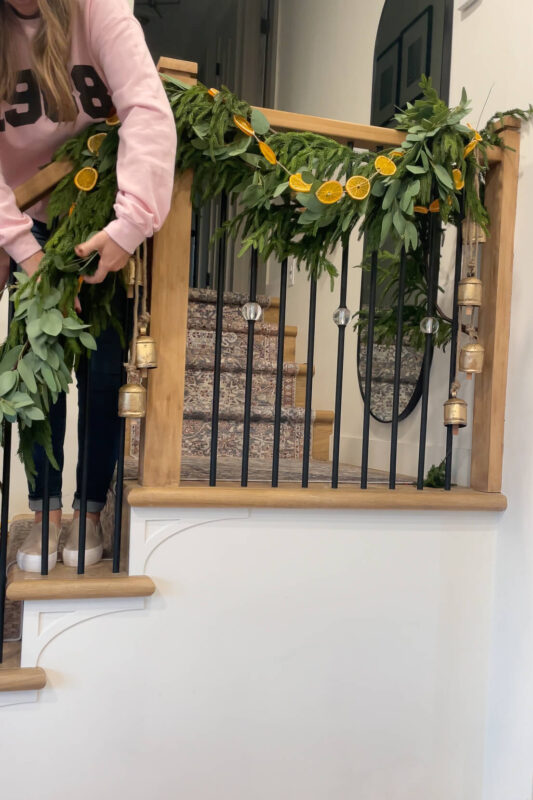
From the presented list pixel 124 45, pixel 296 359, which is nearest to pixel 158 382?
pixel 124 45

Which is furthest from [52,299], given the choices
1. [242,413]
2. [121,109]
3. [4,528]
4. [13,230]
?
[242,413]

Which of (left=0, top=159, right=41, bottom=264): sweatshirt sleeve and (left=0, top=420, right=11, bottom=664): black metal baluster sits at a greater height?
(left=0, top=159, right=41, bottom=264): sweatshirt sleeve

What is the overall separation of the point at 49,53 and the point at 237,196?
42 centimetres

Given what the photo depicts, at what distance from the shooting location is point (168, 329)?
56.2 inches

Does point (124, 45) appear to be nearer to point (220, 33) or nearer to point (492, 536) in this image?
point (492, 536)

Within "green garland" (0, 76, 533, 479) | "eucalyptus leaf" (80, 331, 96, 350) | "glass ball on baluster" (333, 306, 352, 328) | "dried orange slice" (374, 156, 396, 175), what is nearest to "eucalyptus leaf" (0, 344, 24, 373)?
"green garland" (0, 76, 533, 479)

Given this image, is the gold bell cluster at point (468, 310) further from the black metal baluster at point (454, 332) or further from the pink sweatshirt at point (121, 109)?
the pink sweatshirt at point (121, 109)

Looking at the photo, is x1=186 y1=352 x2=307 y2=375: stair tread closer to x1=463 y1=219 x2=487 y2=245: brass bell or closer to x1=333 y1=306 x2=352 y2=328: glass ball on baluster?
x1=333 y1=306 x2=352 y2=328: glass ball on baluster

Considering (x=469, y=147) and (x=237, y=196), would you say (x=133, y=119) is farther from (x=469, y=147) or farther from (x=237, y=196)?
(x=469, y=147)

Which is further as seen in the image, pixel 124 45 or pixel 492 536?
pixel 492 536

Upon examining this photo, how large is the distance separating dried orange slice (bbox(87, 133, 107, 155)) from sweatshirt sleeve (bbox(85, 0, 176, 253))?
8 cm

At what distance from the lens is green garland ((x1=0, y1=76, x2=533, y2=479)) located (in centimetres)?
126

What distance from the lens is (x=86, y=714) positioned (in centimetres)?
136

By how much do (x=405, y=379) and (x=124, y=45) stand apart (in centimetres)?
123
